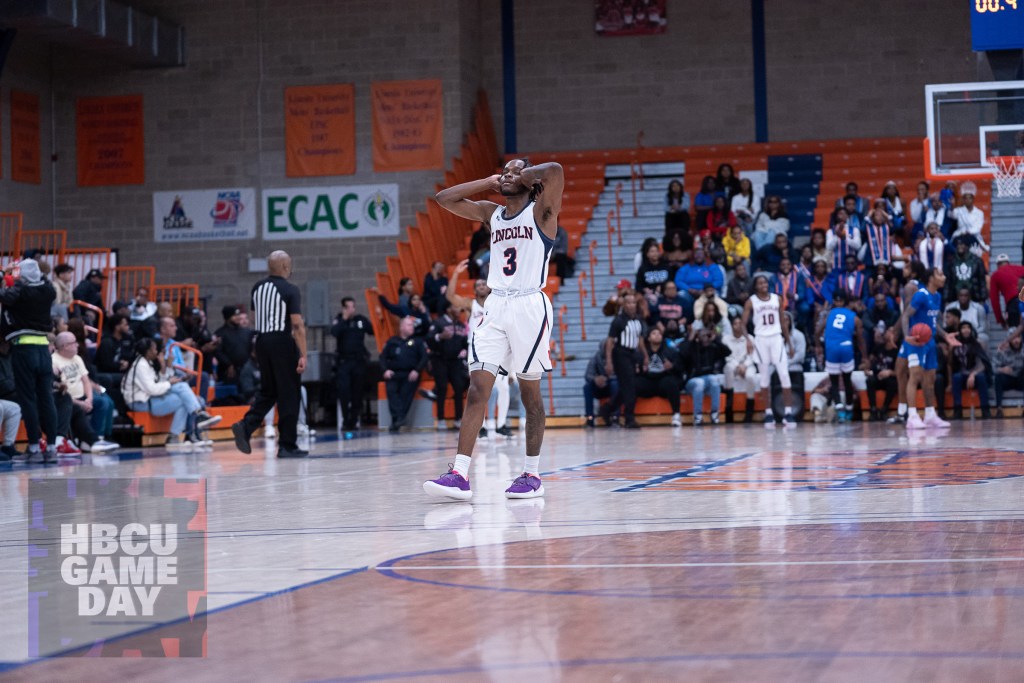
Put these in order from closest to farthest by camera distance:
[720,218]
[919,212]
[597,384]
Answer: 1. [597,384]
2. [919,212]
3. [720,218]

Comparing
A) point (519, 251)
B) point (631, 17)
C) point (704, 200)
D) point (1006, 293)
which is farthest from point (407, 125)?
point (519, 251)

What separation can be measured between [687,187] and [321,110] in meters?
6.85

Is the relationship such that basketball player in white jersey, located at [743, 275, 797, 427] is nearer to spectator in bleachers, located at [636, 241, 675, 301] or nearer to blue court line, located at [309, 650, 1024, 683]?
spectator in bleachers, located at [636, 241, 675, 301]

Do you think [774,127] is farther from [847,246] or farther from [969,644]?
[969,644]

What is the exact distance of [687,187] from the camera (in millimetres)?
23828

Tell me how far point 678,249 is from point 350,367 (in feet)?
17.7

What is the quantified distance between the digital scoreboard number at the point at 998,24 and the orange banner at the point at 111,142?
1620 cm

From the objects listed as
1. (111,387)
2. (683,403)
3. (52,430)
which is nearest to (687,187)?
(683,403)

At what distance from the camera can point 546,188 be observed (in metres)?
7.49

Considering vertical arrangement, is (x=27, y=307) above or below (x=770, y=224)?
below

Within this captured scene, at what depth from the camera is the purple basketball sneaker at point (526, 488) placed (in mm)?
7497

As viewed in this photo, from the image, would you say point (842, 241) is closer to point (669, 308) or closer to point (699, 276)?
point (699, 276)

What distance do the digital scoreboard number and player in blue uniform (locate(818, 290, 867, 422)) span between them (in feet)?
16.8

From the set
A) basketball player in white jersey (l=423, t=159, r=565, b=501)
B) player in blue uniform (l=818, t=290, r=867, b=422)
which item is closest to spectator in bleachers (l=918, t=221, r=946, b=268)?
player in blue uniform (l=818, t=290, r=867, b=422)
